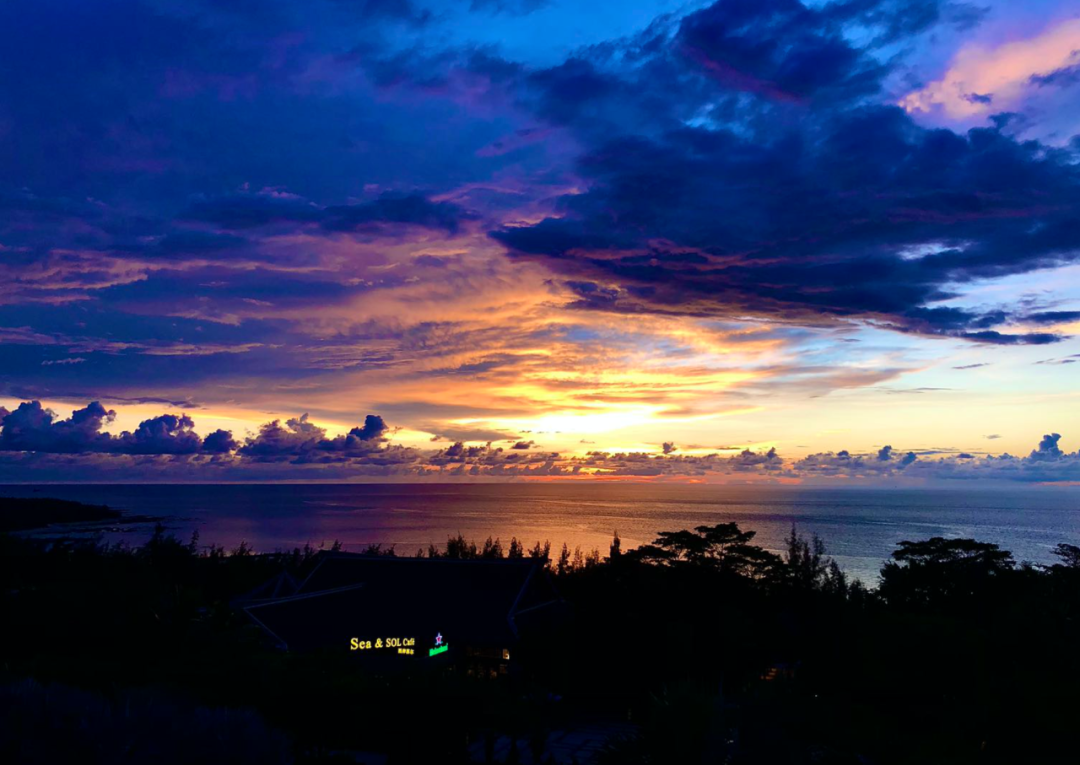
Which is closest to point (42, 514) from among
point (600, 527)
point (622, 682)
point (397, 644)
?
point (600, 527)

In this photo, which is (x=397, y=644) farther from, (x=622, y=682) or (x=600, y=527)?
(x=600, y=527)

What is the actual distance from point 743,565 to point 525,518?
136 metres

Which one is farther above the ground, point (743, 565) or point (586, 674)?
point (743, 565)

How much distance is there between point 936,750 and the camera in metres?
13.6

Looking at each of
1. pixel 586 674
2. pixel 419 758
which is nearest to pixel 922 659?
pixel 586 674

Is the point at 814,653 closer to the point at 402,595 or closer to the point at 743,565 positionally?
the point at 743,565

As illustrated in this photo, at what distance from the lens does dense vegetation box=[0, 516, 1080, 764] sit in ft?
24.2

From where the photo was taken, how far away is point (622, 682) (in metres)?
24.5

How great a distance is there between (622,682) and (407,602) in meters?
9.73

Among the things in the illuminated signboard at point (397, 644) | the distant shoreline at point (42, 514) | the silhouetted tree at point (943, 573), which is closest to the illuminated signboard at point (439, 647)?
the illuminated signboard at point (397, 644)

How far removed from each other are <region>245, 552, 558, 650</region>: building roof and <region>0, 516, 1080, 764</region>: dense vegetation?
267cm

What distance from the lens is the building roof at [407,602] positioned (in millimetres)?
27750

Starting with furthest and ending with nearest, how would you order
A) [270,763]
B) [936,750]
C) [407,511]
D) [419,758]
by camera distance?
[407,511] < [936,750] < [419,758] < [270,763]

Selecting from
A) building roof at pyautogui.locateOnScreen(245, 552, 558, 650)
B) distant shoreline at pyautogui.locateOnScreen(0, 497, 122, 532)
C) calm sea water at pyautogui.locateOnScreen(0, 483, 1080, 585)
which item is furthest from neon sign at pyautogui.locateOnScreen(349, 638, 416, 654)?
distant shoreline at pyautogui.locateOnScreen(0, 497, 122, 532)
